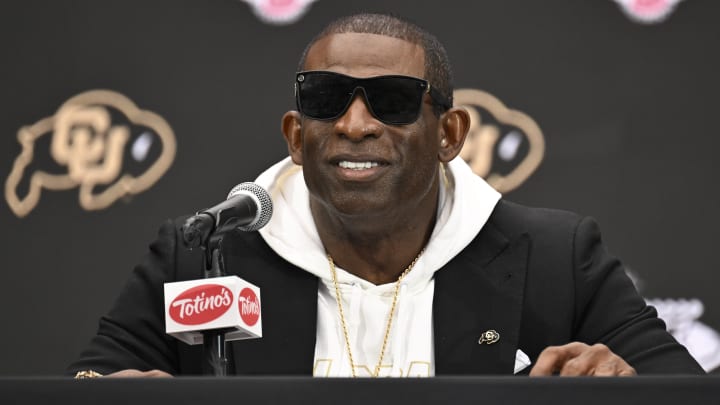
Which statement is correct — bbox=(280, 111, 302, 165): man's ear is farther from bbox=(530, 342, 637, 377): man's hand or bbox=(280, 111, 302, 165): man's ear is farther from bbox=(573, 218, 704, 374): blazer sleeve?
bbox=(530, 342, 637, 377): man's hand

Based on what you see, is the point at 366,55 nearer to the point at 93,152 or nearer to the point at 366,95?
the point at 366,95

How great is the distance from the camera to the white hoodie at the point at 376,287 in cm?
305

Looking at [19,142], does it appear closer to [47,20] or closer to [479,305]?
[47,20]

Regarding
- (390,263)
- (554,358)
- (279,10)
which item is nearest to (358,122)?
(390,263)

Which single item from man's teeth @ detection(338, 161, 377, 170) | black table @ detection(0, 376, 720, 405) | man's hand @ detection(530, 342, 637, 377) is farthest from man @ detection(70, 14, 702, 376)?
black table @ detection(0, 376, 720, 405)

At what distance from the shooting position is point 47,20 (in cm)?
396

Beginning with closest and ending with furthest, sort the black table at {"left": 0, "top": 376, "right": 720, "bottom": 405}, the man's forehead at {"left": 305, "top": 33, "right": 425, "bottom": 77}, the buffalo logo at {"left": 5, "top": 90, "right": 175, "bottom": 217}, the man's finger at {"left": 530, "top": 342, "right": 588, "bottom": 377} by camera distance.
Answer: the black table at {"left": 0, "top": 376, "right": 720, "bottom": 405} < the man's finger at {"left": 530, "top": 342, "right": 588, "bottom": 377} < the man's forehead at {"left": 305, "top": 33, "right": 425, "bottom": 77} < the buffalo logo at {"left": 5, "top": 90, "right": 175, "bottom": 217}

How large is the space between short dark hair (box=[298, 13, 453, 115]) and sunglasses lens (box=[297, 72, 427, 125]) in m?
0.12

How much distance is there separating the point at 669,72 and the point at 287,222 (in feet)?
4.19

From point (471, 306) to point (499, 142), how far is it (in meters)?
0.76

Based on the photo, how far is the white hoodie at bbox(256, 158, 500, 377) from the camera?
305 cm

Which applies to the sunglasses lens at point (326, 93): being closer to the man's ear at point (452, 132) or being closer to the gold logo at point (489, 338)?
the man's ear at point (452, 132)

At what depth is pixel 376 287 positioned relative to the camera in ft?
10.4

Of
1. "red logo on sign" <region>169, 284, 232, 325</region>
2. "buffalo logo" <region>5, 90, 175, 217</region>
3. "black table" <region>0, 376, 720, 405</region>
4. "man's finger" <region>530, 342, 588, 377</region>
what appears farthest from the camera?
"buffalo logo" <region>5, 90, 175, 217</region>
